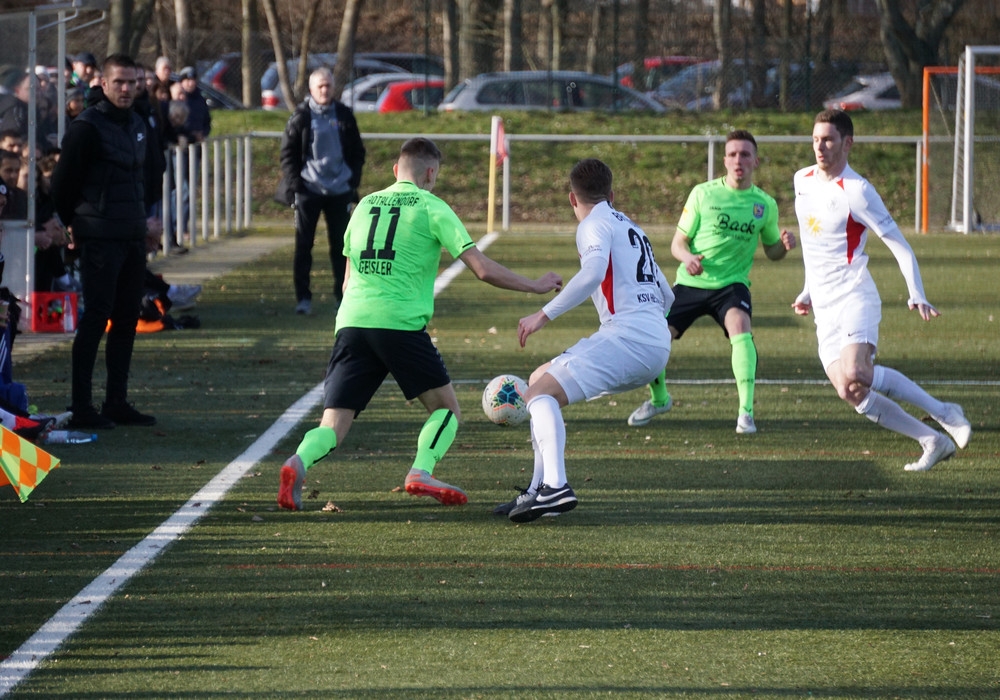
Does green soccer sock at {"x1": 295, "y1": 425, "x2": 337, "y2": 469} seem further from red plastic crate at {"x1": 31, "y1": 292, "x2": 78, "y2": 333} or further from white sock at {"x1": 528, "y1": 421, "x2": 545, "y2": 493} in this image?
red plastic crate at {"x1": 31, "y1": 292, "x2": 78, "y2": 333}

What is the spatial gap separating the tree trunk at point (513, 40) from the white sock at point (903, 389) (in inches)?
1095

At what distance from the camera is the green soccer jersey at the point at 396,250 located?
696 cm

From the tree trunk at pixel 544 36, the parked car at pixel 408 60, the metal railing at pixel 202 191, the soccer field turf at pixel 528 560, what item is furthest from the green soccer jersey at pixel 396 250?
the parked car at pixel 408 60

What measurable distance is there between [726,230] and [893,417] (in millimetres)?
2021

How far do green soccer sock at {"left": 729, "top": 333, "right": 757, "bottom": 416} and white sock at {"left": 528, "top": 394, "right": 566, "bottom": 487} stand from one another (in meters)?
2.61

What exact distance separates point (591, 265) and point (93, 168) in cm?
356

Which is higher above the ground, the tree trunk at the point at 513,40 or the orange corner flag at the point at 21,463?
the tree trunk at the point at 513,40

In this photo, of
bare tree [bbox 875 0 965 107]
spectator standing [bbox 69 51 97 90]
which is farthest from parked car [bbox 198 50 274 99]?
spectator standing [bbox 69 51 97 90]

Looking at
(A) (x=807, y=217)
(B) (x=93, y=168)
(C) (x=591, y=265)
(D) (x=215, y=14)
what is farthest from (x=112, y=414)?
(D) (x=215, y=14)

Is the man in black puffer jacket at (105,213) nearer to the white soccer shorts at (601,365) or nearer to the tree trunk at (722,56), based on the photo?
the white soccer shorts at (601,365)

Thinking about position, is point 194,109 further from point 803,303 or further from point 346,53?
point 803,303

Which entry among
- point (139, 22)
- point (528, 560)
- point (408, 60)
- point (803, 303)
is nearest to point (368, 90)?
point (408, 60)

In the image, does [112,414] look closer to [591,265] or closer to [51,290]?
[591,265]

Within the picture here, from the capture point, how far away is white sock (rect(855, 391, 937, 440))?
7996mm
